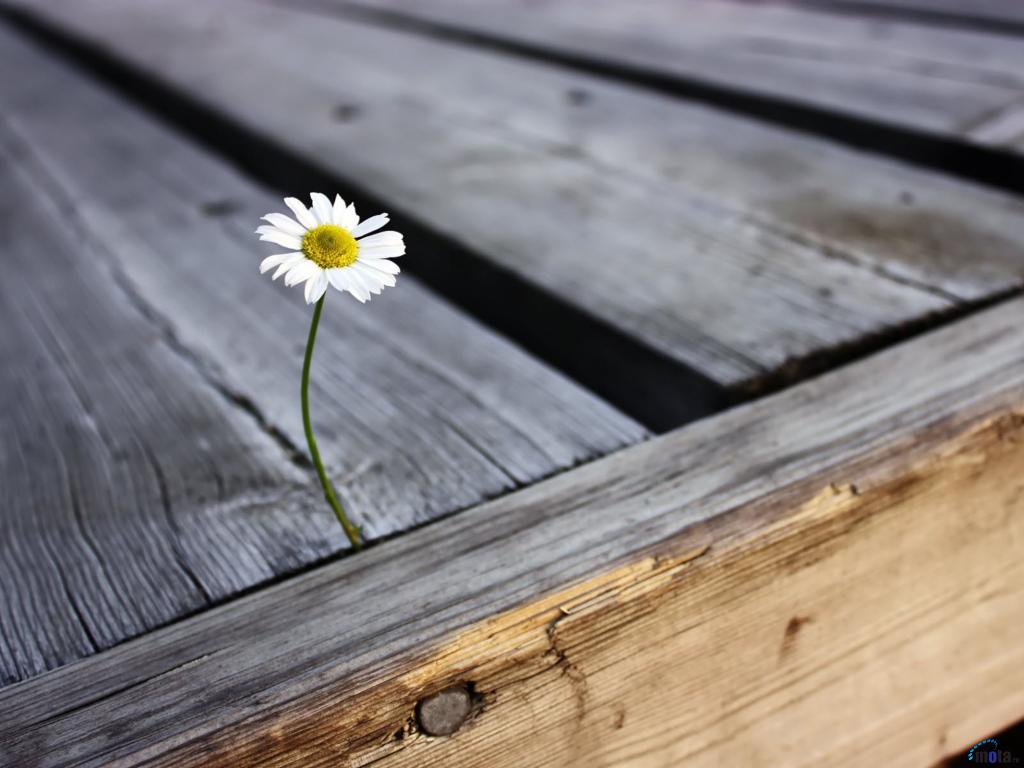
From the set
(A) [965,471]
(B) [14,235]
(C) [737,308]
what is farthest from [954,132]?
(B) [14,235]

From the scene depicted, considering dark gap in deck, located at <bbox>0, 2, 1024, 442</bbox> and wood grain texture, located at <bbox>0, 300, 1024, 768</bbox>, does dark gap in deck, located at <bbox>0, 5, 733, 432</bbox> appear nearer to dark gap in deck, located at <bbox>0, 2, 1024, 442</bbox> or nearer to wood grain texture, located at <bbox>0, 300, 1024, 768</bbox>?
dark gap in deck, located at <bbox>0, 2, 1024, 442</bbox>

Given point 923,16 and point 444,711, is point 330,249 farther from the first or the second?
point 923,16

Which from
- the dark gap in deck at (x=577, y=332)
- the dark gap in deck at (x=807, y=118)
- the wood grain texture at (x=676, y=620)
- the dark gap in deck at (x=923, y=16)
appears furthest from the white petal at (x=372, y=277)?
the dark gap in deck at (x=923, y=16)

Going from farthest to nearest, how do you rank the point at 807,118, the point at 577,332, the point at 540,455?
the point at 807,118
the point at 577,332
the point at 540,455

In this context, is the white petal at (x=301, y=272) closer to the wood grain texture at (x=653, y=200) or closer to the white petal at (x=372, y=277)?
the white petal at (x=372, y=277)

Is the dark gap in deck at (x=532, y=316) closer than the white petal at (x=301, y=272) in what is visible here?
No

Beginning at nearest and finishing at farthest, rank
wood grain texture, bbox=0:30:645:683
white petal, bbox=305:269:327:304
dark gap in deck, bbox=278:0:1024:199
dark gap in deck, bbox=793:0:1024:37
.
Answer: white petal, bbox=305:269:327:304
wood grain texture, bbox=0:30:645:683
dark gap in deck, bbox=278:0:1024:199
dark gap in deck, bbox=793:0:1024:37

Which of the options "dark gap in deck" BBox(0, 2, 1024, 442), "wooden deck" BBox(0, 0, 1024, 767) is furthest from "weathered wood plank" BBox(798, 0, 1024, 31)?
"dark gap in deck" BBox(0, 2, 1024, 442)

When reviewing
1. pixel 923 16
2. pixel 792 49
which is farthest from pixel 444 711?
pixel 923 16
